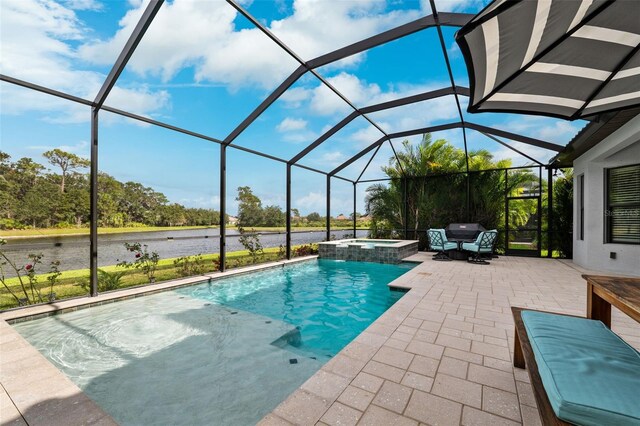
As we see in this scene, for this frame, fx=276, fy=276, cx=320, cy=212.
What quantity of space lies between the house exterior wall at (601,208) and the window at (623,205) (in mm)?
122

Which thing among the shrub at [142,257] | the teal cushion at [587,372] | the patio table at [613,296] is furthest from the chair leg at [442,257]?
the shrub at [142,257]

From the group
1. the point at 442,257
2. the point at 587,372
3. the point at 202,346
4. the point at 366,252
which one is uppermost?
the point at 587,372

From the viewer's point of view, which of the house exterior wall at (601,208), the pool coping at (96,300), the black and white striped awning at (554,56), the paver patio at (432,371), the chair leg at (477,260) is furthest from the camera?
the chair leg at (477,260)

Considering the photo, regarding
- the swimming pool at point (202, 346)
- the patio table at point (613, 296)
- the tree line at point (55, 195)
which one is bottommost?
the swimming pool at point (202, 346)

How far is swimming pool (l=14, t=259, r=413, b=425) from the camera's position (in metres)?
2.29

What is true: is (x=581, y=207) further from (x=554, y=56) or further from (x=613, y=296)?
(x=613, y=296)

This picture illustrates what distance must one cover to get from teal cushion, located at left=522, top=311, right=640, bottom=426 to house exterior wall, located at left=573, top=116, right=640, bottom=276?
6146mm

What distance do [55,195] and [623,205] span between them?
466 inches

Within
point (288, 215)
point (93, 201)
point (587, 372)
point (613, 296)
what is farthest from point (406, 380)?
point (288, 215)

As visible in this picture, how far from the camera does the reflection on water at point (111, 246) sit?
411cm

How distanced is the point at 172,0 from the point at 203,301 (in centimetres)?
457

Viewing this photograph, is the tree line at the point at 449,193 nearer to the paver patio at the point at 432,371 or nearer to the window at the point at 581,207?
the window at the point at 581,207

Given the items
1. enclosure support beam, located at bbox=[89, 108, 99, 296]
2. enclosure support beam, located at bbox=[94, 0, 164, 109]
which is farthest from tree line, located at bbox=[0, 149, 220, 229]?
enclosure support beam, located at bbox=[94, 0, 164, 109]

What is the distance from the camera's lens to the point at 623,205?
6.44m
